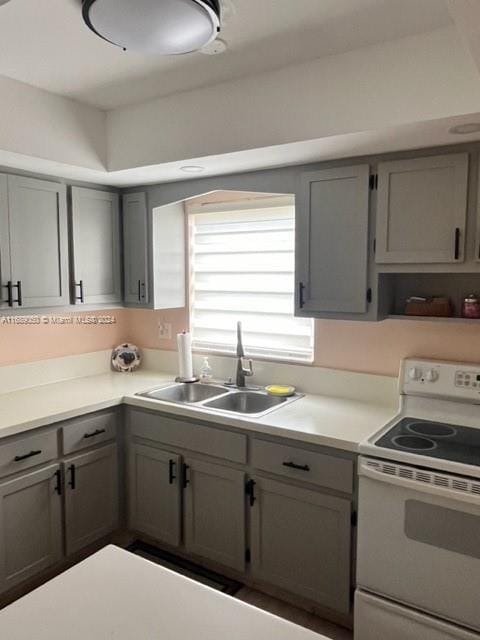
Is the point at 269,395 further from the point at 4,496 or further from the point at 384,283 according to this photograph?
the point at 4,496

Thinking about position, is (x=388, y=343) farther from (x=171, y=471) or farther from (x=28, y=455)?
(x=28, y=455)

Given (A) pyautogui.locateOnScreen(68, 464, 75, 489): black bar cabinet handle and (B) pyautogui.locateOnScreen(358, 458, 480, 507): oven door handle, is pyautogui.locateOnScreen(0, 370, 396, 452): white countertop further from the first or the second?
(A) pyautogui.locateOnScreen(68, 464, 75, 489): black bar cabinet handle

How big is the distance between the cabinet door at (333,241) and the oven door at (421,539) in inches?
32.3

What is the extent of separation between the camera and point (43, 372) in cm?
307

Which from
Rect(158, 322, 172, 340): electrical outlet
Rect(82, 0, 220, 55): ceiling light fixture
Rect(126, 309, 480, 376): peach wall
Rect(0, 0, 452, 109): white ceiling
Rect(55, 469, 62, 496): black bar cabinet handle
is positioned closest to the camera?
Rect(82, 0, 220, 55): ceiling light fixture

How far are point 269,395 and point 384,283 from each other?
35.9 inches

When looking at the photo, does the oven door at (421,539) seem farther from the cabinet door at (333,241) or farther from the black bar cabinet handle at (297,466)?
the cabinet door at (333,241)

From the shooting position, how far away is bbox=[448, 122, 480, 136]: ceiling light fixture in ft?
5.96

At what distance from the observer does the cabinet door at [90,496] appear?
2.56 metres

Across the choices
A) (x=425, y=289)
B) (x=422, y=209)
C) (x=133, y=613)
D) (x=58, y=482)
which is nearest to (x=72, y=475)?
(x=58, y=482)

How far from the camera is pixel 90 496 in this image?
2.67m

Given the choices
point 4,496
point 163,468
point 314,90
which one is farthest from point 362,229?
point 4,496

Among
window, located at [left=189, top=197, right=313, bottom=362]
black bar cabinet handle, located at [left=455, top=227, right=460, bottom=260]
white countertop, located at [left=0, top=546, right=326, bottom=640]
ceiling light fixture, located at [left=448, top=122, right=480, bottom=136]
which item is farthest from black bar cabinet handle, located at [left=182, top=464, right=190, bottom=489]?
ceiling light fixture, located at [left=448, top=122, right=480, bottom=136]

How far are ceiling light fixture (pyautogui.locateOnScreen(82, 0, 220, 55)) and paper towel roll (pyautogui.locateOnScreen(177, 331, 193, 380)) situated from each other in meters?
1.83
